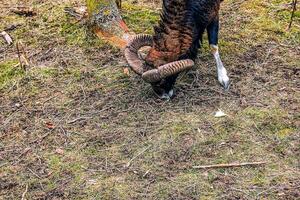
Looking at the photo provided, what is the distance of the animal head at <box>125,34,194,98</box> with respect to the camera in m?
5.74

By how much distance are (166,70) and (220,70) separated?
41.5 inches

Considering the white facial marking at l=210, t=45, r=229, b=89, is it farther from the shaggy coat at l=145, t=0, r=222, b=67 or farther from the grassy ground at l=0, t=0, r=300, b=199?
the shaggy coat at l=145, t=0, r=222, b=67

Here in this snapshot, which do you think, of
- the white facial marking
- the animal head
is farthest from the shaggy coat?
the white facial marking

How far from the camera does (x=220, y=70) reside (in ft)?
21.3

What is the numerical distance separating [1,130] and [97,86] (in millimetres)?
1358

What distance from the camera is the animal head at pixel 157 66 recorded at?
574 cm

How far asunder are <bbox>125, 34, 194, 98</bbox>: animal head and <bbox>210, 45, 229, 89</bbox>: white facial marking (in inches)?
25.6

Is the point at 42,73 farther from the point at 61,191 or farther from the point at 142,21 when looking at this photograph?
the point at 61,191

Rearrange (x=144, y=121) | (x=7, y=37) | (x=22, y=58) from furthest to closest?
1. (x=7, y=37)
2. (x=22, y=58)
3. (x=144, y=121)

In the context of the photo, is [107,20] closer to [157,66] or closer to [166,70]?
[157,66]

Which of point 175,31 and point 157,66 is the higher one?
point 175,31

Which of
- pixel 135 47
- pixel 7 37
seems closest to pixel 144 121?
pixel 135 47

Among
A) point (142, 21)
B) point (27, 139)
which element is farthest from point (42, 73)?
point (142, 21)

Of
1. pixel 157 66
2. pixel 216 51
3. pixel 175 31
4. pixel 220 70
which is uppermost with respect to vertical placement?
pixel 175 31
